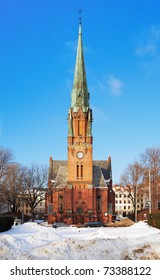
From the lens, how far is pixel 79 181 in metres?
67.4

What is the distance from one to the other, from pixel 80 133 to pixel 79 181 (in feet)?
28.8

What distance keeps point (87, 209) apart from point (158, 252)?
170 ft

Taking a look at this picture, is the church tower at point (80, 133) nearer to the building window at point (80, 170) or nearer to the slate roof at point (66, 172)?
the building window at point (80, 170)

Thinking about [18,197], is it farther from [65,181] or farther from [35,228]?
[35,228]

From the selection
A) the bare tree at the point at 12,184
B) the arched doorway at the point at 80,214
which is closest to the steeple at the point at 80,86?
the bare tree at the point at 12,184

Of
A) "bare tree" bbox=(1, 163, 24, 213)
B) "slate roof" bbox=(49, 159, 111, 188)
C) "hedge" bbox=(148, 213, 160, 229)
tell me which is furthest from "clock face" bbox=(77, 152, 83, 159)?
"hedge" bbox=(148, 213, 160, 229)

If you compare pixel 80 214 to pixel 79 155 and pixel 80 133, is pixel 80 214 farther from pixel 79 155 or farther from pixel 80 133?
pixel 80 133

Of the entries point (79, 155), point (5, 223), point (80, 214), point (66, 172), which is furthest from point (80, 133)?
point (5, 223)

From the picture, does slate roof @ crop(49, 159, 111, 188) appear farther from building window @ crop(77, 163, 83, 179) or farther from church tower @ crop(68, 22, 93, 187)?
building window @ crop(77, 163, 83, 179)

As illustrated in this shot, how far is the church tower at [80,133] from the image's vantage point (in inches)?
2665

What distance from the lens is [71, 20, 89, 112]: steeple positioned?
70.3m

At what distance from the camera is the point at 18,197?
66312mm
